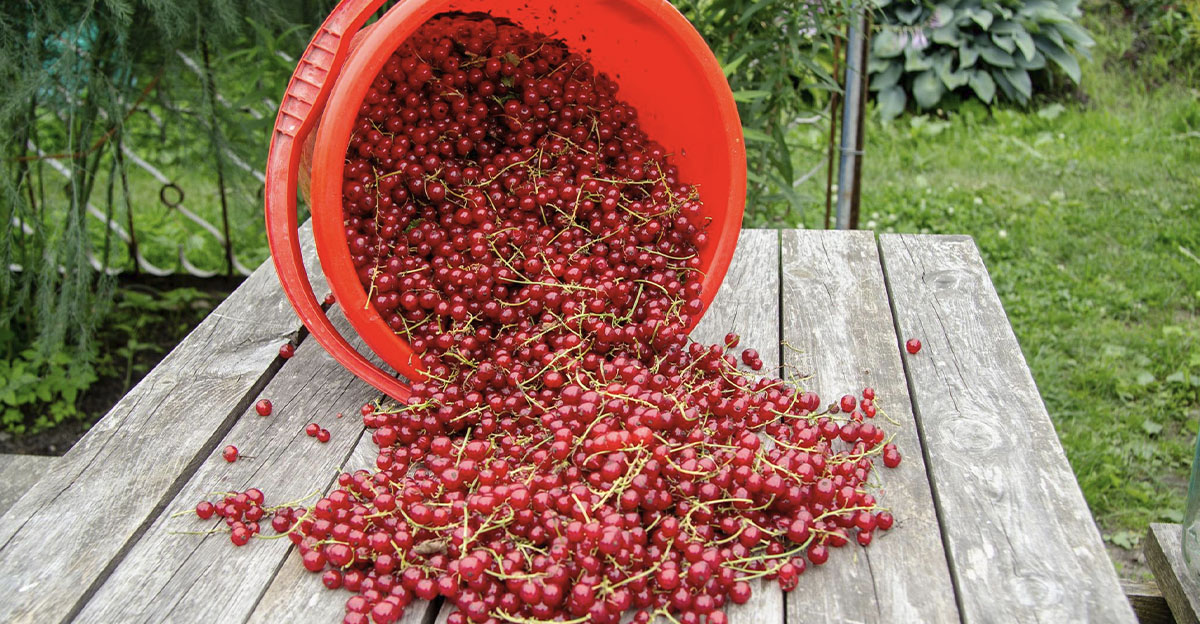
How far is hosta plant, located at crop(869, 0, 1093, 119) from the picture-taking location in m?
4.93

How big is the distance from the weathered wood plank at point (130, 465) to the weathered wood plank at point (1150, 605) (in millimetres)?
1772

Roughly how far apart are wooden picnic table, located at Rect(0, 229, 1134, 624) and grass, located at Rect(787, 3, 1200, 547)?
3.41 feet

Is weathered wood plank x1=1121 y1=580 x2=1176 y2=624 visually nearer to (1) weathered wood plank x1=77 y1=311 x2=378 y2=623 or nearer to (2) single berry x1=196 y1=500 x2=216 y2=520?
(1) weathered wood plank x1=77 y1=311 x2=378 y2=623

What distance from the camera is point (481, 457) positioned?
4.86 feet

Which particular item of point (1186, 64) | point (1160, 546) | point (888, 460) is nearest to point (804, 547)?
point (888, 460)

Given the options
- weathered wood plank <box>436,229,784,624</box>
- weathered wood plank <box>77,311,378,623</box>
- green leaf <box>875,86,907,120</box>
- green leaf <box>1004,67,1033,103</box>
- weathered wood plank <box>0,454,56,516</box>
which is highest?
weathered wood plank <box>77,311,378,623</box>

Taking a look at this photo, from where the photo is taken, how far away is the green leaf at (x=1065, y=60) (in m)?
4.89

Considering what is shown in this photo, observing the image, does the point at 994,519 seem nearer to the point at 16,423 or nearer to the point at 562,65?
the point at 562,65

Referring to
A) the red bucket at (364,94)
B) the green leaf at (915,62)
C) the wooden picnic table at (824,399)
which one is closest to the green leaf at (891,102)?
the green leaf at (915,62)

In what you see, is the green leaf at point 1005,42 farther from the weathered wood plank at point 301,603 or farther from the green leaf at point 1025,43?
the weathered wood plank at point 301,603

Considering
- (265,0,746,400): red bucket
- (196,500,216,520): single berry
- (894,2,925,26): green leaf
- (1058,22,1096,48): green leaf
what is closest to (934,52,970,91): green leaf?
(894,2,925,26): green leaf

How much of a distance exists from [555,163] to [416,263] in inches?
13.5

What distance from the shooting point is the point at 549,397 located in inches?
62.9

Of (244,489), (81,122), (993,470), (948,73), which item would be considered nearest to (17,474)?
(81,122)
